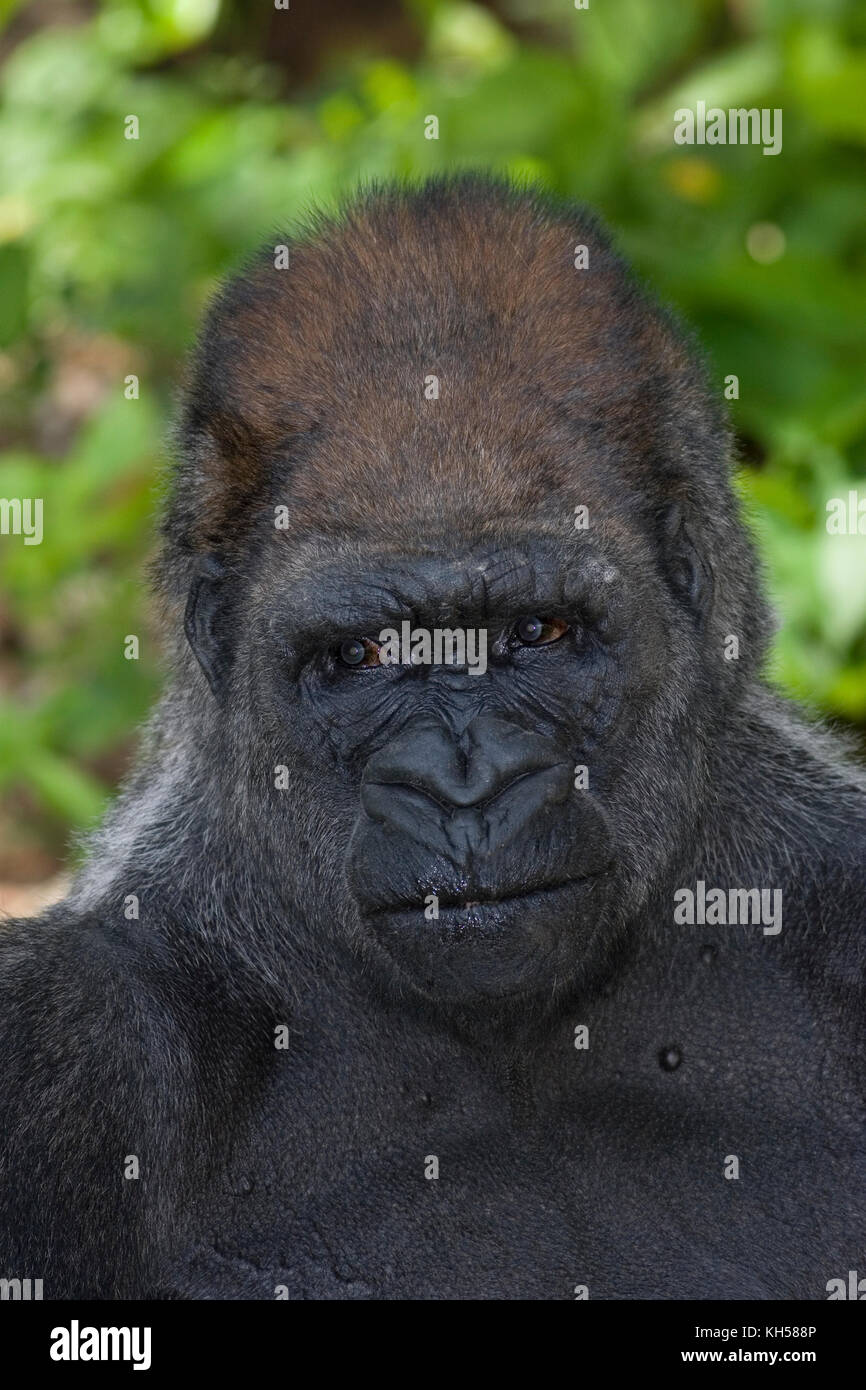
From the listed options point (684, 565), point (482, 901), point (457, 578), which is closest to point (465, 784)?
point (482, 901)

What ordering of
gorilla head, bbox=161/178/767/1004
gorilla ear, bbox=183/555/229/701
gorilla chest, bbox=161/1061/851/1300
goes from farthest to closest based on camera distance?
gorilla ear, bbox=183/555/229/701 → gorilla chest, bbox=161/1061/851/1300 → gorilla head, bbox=161/178/767/1004

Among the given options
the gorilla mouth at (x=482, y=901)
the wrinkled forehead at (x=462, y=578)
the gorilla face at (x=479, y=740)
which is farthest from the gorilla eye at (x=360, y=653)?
the gorilla mouth at (x=482, y=901)

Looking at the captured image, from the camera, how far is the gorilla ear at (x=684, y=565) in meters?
4.83

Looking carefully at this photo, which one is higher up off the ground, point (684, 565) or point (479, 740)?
point (684, 565)

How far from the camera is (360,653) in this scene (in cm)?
466

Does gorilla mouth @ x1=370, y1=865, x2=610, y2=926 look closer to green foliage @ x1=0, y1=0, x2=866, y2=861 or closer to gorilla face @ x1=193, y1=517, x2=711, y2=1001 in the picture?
gorilla face @ x1=193, y1=517, x2=711, y2=1001

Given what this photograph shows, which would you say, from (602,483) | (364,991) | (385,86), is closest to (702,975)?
(364,991)

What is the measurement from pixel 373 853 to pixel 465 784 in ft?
1.08

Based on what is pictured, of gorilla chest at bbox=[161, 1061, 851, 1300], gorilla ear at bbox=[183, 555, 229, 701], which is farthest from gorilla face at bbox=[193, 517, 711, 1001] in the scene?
gorilla chest at bbox=[161, 1061, 851, 1300]

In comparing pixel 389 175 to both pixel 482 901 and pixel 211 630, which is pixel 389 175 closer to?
pixel 211 630

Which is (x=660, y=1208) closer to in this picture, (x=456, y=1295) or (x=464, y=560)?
(x=456, y=1295)

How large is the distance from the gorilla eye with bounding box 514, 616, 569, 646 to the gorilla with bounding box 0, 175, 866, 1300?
0.01 meters

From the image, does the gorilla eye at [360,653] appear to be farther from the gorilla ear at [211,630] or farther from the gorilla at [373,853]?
the gorilla ear at [211,630]

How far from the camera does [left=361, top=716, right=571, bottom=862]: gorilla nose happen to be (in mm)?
4113
